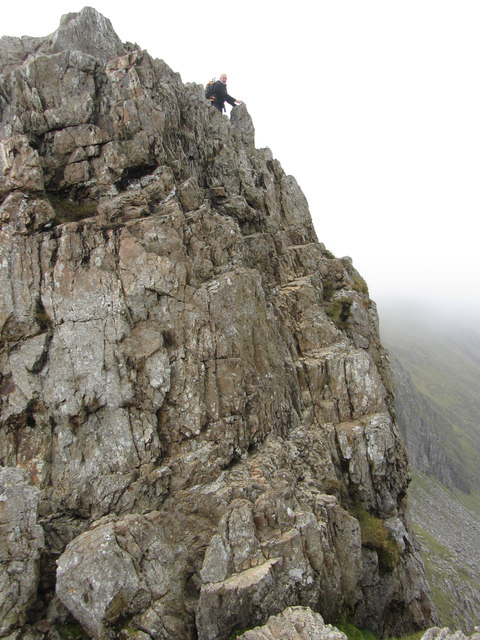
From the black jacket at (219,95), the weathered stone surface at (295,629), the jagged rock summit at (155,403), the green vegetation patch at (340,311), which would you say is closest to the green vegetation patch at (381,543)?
the jagged rock summit at (155,403)

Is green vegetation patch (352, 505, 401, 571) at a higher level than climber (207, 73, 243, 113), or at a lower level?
lower

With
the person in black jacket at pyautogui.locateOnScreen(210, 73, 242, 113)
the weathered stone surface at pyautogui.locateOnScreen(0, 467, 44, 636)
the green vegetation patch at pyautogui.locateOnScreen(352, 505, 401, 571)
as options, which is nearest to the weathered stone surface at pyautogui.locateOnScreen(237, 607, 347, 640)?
the green vegetation patch at pyautogui.locateOnScreen(352, 505, 401, 571)

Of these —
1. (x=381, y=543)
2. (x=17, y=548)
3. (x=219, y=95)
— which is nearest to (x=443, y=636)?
(x=381, y=543)

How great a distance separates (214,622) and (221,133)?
49.0 metres

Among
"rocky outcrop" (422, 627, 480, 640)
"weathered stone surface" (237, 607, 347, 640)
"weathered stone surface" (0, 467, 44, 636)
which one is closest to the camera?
"weathered stone surface" (237, 607, 347, 640)

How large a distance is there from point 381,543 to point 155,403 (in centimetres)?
2080

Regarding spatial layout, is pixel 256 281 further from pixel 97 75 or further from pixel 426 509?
pixel 426 509

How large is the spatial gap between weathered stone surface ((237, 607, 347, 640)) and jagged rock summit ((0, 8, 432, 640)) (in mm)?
880

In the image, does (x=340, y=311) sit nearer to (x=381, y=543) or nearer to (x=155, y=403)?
(x=381, y=543)

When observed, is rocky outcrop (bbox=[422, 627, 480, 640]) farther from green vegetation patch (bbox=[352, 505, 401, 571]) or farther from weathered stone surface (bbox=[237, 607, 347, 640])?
weathered stone surface (bbox=[237, 607, 347, 640])

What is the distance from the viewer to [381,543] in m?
30.1

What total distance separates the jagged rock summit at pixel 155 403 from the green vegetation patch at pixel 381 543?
6.9 inches

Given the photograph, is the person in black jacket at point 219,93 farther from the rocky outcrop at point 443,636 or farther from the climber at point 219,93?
the rocky outcrop at point 443,636

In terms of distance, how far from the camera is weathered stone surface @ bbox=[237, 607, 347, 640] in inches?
803
